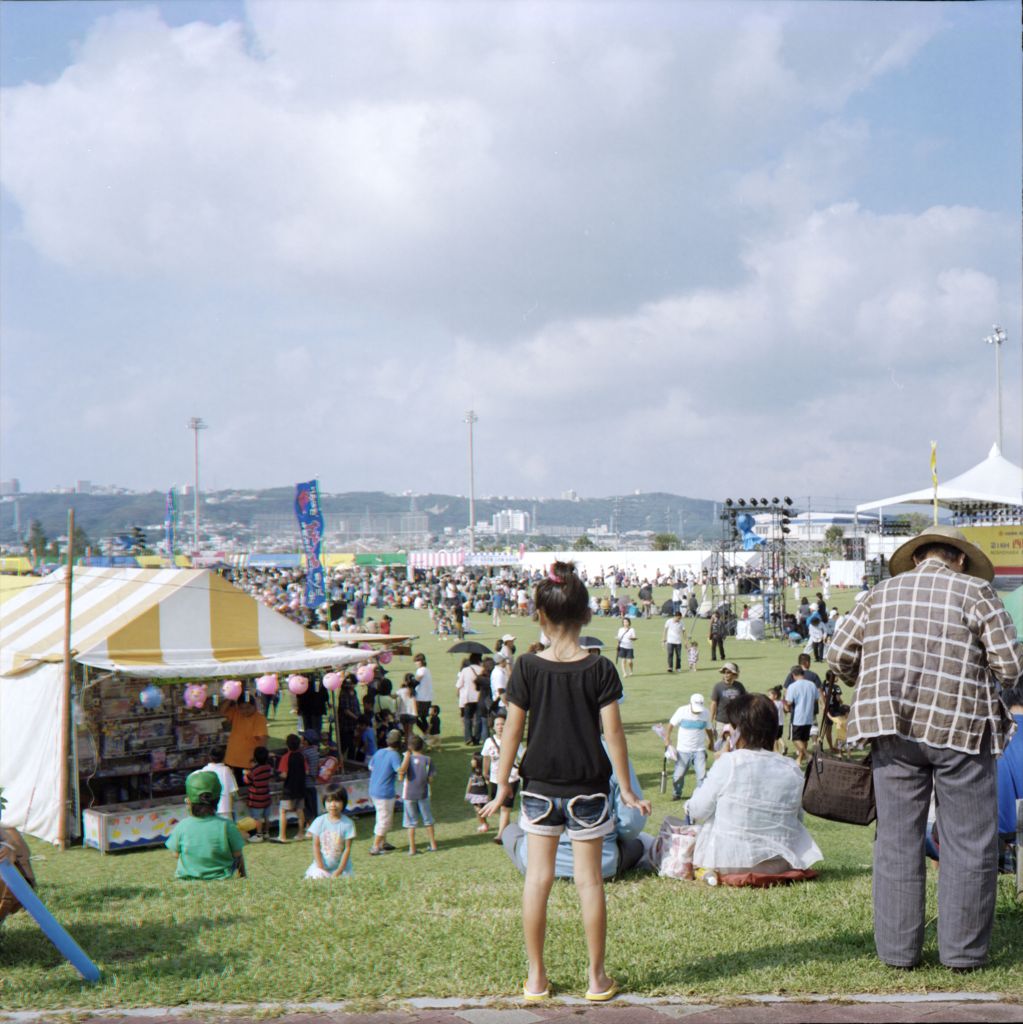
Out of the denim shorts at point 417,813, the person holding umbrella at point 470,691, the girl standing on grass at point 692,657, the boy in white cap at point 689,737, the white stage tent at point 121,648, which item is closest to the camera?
the denim shorts at point 417,813

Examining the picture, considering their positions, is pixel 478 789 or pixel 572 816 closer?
pixel 572 816

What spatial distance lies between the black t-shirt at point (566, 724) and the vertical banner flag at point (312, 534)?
1624 centimetres

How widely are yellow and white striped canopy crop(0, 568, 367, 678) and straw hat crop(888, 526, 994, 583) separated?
8616 mm

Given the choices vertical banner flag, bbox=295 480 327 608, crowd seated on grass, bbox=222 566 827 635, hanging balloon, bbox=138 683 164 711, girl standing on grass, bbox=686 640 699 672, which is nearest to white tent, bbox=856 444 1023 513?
crowd seated on grass, bbox=222 566 827 635

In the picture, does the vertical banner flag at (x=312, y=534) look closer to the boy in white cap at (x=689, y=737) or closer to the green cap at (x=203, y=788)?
the boy in white cap at (x=689, y=737)

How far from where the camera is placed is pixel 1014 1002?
3418mm

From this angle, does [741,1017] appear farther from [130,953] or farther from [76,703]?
[76,703]

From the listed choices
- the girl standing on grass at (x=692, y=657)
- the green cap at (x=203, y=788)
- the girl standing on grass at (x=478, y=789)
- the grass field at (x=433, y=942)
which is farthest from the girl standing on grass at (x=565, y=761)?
the girl standing on grass at (x=692, y=657)

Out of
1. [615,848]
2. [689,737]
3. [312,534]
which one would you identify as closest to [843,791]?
[615,848]

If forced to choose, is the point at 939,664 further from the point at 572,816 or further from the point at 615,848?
the point at 615,848

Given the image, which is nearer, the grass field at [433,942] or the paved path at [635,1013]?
the paved path at [635,1013]

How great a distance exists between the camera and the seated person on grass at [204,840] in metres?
6.88

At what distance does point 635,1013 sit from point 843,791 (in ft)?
3.81

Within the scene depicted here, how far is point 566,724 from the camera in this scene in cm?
346
